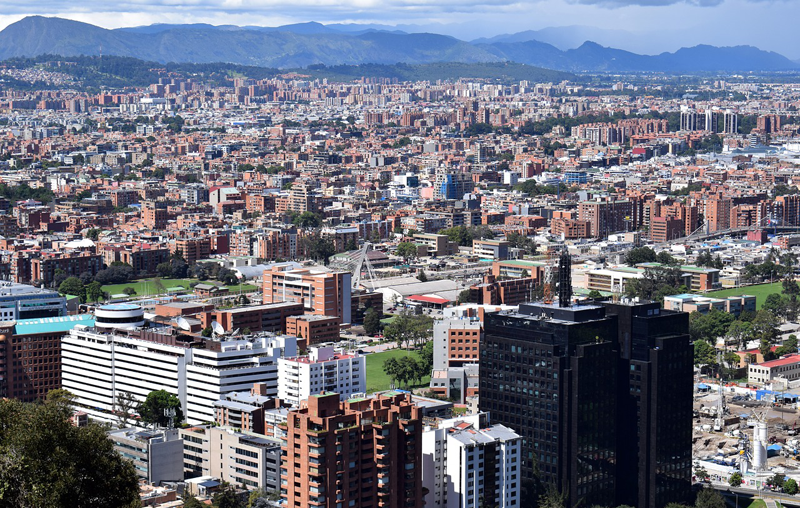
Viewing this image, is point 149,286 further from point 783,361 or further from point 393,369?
point 783,361

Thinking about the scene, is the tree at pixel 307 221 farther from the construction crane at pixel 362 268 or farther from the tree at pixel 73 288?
the tree at pixel 73 288

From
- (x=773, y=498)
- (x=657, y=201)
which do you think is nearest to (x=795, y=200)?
(x=657, y=201)

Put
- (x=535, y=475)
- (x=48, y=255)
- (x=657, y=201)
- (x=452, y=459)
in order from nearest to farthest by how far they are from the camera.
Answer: (x=452, y=459), (x=535, y=475), (x=48, y=255), (x=657, y=201)

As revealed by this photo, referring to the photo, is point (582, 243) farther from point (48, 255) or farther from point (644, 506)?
point (644, 506)

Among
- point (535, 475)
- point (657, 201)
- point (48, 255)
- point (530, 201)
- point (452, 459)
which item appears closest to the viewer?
point (452, 459)

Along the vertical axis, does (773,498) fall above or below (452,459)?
below

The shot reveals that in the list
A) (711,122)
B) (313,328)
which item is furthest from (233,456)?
(711,122)
